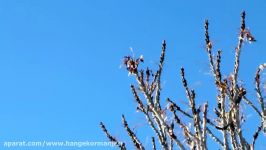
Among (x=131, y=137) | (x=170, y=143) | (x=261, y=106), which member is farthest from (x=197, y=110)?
(x=261, y=106)

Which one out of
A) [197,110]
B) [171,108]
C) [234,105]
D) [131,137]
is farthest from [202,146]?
[171,108]

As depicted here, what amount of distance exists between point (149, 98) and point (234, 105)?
121cm

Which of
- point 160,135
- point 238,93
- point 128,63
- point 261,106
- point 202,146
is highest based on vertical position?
point 128,63

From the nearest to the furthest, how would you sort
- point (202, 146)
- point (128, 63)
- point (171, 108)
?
point (202, 146)
point (128, 63)
point (171, 108)

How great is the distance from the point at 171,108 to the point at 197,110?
1795mm

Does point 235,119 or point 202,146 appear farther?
point 235,119

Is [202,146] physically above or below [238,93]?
below

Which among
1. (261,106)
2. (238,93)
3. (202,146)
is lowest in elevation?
(202,146)

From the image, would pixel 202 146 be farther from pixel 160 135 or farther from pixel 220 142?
pixel 220 142

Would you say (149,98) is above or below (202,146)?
above

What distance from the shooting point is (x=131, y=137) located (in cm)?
651

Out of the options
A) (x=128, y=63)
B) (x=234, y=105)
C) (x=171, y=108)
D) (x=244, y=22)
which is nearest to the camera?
(x=234, y=105)

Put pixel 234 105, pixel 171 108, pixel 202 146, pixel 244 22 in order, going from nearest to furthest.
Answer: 1. pixel 202 146
2. pixel 234 105
3. pixel 244 22
4. pixel 171 108

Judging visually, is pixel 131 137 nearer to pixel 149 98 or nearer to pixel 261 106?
pixel 149 98
